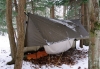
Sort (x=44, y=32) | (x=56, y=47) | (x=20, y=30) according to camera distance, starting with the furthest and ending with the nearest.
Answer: (x=56, y=47)
(x=44, y=32)
(x=20, y=30)

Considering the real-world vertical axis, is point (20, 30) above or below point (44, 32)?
above

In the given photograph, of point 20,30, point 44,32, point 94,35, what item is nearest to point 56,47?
point 44,32

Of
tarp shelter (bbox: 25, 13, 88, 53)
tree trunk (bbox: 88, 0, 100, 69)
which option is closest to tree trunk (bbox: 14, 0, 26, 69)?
tarp shelter (bbox: 25, 13, 88, 53)

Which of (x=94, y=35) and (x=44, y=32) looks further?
(x=44, y=32)

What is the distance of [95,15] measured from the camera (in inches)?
87.4

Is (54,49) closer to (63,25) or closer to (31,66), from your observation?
(63,25)

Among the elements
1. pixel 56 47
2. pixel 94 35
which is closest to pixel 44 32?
pixel 56 47

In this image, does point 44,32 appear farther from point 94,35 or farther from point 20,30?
point 94,35

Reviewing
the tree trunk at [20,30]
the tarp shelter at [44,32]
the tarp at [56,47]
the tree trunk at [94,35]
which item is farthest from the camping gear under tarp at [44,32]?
the tree trunk at [94,35]

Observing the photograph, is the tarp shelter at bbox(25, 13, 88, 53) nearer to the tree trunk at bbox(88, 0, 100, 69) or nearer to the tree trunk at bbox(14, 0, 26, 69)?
the tree trunk at bbox(14, 0, 26, 69)

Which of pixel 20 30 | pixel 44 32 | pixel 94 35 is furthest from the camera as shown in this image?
pixel 44 32

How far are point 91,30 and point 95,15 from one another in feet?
0.84

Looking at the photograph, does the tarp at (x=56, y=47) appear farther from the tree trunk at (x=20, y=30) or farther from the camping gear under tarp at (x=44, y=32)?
the tree trunk at (x=20, y=30)

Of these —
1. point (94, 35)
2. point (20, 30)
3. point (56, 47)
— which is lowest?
point (56, 47)
